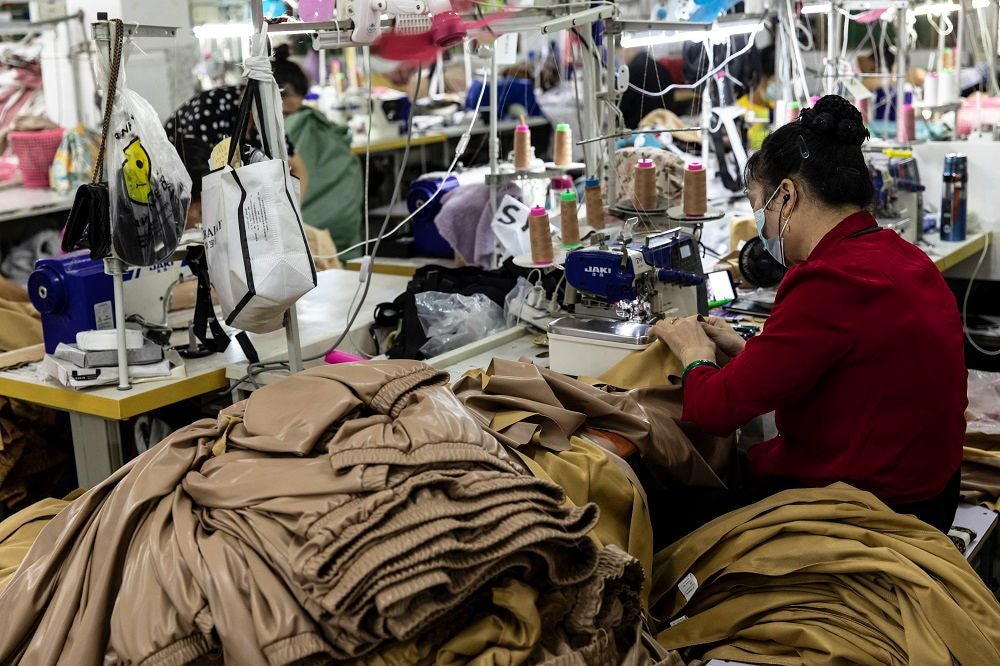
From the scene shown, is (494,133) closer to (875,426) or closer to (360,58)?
(875,426)

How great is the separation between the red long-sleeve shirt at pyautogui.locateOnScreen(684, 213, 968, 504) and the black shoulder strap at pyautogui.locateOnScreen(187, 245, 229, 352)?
4.83 feet

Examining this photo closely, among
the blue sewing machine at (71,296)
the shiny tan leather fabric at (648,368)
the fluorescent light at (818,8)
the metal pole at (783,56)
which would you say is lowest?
the shiny tan leather fabric at (648,368)

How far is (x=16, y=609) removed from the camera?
1589 millimetres

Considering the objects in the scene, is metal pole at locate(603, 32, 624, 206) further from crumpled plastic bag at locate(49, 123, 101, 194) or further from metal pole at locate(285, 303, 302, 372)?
crumpled plastic bag at locate(49, 123, 101, 194)

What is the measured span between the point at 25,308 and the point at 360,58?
5.65 m

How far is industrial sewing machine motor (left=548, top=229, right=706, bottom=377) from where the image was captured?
2.61 metres

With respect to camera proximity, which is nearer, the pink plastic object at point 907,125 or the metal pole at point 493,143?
the metal pole at point 493,143

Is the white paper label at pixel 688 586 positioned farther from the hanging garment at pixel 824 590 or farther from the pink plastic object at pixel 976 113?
the pink plastic object at pixel 976 113

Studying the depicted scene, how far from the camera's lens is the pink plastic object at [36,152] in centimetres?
552

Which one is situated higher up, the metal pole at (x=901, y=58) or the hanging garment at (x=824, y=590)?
the metal pole at (x=901, y=58)

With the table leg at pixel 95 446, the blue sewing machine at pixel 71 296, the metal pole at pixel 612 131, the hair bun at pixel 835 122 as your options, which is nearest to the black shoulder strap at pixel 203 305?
the blue sewing machine at pixel 71 296

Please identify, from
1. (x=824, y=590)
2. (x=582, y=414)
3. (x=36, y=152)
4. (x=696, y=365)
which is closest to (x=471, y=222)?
(x=696, y=365)

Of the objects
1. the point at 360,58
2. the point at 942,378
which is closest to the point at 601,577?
the point at 942,378

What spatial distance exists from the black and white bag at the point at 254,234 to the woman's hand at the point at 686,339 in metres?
0.86
